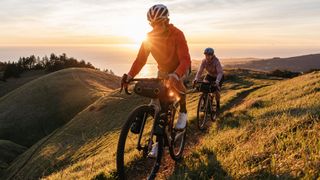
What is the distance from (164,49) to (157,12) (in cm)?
99

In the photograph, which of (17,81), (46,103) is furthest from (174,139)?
(17,81)

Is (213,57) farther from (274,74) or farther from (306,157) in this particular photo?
(274,74)

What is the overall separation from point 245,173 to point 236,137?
3952 mm

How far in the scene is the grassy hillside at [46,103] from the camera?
7012 cm

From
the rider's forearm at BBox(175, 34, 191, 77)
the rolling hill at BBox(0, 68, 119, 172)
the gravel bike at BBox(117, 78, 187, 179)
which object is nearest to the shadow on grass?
the gravel bike at BBox(117, 78, 187, 179)

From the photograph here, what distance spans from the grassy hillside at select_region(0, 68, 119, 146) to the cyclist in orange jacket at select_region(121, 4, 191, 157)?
62717mm

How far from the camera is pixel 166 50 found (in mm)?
8758

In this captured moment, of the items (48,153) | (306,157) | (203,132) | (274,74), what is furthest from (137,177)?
(274,74)

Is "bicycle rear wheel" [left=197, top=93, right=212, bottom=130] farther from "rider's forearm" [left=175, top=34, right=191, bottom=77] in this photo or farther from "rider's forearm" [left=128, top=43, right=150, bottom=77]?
"rider's forearm" [left=175, top=34, right=191, bottom=77]

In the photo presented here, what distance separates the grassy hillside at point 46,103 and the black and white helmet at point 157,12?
63.6 metres

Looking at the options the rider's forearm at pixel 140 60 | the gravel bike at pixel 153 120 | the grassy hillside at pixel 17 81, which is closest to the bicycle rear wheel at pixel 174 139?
the gravel bike at pixel 153 120

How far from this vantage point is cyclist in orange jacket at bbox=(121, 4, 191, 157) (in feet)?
26.9

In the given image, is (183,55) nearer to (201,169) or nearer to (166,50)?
(166,50)

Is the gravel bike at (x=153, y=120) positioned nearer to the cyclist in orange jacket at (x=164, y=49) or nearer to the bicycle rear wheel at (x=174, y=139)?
the bicycle rear wheel at (x=174, y=139)
